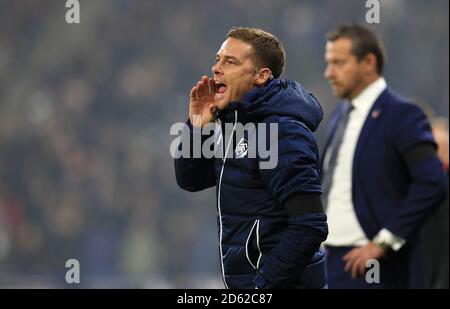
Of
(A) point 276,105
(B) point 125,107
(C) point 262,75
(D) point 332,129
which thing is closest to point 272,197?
(A) point 276,105

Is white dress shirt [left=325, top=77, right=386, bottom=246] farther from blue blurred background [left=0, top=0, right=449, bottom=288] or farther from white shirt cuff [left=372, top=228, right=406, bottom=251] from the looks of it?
blue blurred background [left=0, top=0, right=449, bottom=288]

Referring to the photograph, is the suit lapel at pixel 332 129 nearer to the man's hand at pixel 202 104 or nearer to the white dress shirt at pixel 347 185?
the white dress shirt at pixel 347 185

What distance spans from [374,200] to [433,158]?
343 mm

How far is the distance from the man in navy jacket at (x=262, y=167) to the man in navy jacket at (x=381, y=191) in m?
1.38

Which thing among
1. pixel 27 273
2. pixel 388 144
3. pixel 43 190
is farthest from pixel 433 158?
pixel 43 190

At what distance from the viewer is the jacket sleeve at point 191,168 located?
3133mm

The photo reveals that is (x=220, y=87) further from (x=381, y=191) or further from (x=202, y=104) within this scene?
(x=381, y=191)

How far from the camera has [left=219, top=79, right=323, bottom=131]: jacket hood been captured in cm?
294

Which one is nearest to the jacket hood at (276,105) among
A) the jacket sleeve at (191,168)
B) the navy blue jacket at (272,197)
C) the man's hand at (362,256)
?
the navy blue jacket at (272,197)

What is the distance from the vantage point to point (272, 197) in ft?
9.57

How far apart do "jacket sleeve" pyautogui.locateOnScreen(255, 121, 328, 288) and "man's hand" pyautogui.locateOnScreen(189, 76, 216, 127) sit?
33 cm

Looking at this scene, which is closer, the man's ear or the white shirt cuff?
the man's ear

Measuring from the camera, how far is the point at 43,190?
28.1 ft

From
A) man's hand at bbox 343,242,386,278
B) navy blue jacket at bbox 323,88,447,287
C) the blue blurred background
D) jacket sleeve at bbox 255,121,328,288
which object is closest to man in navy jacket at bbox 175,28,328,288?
jacket sleeve at bbox 255,121,328,288
